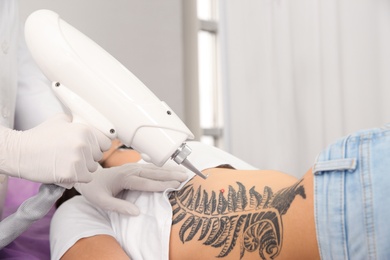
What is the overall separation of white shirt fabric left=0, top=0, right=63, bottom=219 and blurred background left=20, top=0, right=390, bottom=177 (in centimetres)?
64

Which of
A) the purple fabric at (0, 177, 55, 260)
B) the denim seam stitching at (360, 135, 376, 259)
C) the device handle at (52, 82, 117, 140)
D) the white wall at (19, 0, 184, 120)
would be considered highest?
the white wall at (19, 0, 184, 120)

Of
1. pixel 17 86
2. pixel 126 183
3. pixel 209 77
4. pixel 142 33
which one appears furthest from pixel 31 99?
pixel 209 77

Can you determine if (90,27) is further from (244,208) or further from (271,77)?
(244,208)

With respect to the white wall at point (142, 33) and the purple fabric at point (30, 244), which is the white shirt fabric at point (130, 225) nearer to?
the purple fabric at point (30, 244)

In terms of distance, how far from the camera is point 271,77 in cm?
217

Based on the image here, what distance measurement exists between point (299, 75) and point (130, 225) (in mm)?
1310

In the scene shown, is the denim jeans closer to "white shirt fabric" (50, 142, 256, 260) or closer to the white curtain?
"white shirt fabric" (50, 142, 256, 260)

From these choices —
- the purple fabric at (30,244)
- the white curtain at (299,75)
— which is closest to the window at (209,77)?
the white curtain at (299,75)

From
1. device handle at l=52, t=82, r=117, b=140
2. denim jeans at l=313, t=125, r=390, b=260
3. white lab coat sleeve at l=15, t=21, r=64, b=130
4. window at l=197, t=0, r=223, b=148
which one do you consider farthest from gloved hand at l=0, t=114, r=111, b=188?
window at l=197, t=0, r=223, b=148

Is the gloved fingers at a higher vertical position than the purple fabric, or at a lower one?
higher

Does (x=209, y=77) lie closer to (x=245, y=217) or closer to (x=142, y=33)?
(x=142, y=33)

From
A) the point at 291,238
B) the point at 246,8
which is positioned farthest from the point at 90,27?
the point at 291,238

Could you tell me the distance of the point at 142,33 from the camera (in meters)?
2.51

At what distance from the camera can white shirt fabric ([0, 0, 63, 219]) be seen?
4.37ft
